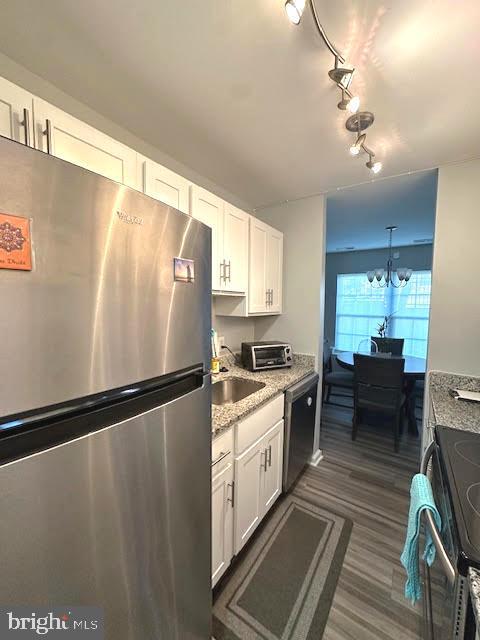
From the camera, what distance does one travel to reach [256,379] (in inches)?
79.4

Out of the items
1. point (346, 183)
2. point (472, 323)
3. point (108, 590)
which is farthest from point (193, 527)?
point (346, 183)

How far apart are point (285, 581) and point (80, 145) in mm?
2281

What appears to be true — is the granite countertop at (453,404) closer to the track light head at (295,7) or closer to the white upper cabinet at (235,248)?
the white upper cabinet at (235,248)

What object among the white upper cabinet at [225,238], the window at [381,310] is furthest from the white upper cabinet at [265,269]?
the window at [381,310]

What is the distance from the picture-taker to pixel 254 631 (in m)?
1.17

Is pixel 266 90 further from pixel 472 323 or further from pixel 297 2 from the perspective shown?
pixel 472 323

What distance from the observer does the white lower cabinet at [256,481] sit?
143 centimetres

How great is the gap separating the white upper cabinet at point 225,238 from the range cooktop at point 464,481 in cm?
144

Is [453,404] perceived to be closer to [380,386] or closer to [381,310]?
[380,386]

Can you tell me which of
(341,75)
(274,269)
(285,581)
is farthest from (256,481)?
(341,75)

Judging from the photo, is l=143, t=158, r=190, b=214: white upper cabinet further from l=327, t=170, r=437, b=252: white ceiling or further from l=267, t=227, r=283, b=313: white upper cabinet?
l=327, t=170, r=437, b=252: white ceiling

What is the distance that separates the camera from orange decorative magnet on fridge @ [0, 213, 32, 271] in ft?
1.51

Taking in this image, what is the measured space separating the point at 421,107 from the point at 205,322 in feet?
5.07

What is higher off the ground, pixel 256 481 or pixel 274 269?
pixel 274 269
